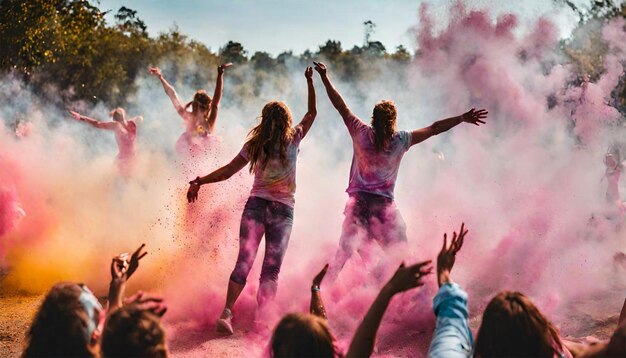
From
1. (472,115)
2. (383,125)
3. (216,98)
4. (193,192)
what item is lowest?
(193,192)

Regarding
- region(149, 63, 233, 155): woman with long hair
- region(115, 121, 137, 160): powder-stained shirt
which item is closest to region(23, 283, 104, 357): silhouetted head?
region(149, 63, 233, 155): woman with long hair

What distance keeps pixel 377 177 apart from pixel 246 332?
5.85 ft

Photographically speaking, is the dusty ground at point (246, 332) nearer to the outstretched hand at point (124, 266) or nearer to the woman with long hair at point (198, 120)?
the outstretched hand at point (124, 266)

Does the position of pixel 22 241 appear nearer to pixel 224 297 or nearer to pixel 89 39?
pixel 224 297

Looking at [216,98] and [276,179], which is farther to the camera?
[216,98]

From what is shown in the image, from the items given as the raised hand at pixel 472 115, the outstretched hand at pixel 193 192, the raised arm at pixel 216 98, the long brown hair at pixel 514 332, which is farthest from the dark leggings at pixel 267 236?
the long brown hair at pixel 514 332

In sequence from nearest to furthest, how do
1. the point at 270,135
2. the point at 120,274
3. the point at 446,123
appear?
1. the point at 120,274
2. the point at 270,135
3. the point at 446,123

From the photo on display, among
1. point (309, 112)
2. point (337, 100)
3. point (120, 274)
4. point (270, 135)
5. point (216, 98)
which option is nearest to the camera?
point (120, 274)

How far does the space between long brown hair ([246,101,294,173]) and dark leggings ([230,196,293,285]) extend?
A: 375mm

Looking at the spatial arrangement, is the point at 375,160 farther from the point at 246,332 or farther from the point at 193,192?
the point at 246,332

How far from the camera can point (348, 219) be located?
19.9ft

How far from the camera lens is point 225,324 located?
5.45m

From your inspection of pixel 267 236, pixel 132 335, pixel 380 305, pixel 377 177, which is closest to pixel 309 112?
pixel 377 177

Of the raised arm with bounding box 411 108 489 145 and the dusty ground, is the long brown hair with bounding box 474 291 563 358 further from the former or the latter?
the raised arm with bounding box 411 108 489 145
